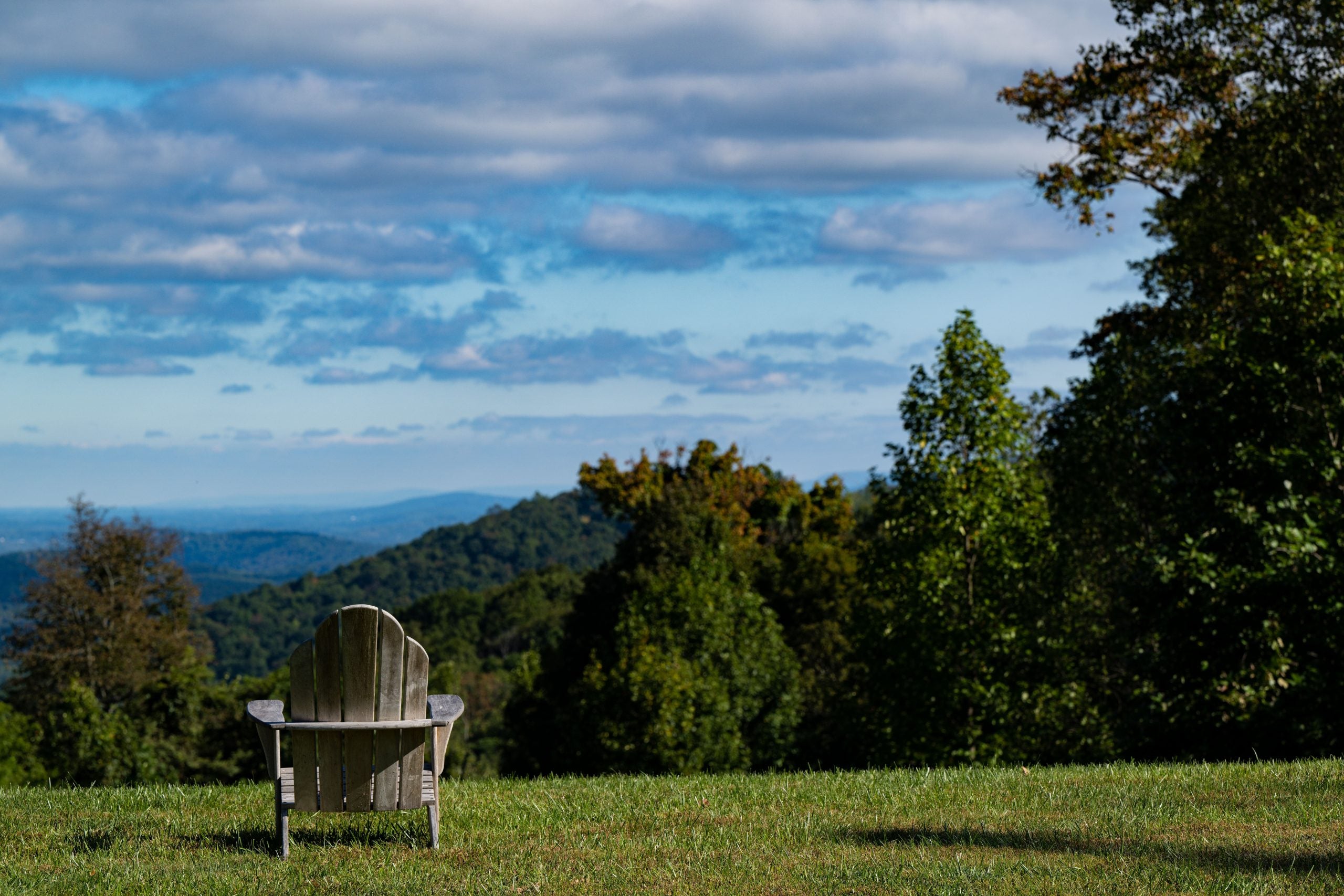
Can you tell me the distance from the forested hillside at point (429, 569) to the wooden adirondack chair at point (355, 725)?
433ft

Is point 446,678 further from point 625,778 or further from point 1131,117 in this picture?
point 625,778

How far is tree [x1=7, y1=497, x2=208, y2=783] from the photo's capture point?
3656cm

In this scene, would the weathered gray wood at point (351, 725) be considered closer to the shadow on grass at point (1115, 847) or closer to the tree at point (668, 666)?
the shadow on grass at point (1115, 847)

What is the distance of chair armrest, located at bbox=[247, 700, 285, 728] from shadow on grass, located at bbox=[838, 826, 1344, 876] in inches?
120

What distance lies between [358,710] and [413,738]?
0.33m

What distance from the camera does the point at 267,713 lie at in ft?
21.6

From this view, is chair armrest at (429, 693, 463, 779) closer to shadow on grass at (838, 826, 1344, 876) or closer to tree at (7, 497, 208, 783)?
shadow on grass at (838, 826, 1344, 876)

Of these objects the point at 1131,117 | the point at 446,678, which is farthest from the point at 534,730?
the point at 1131,117

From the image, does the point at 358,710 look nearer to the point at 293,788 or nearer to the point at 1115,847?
the point at 293,788

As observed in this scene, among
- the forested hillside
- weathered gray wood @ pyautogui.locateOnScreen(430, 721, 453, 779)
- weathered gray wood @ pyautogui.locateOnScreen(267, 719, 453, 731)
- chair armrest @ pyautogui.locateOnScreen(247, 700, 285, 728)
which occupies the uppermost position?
chair armrest @ pyautogui.locateOnScreen(247, 700, 285, 728)

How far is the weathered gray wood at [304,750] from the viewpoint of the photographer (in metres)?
6.24

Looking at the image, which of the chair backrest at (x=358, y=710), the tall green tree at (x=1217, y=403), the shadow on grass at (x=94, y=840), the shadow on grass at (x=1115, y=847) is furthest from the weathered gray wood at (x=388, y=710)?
the tall green tree at (x=1217, y=403)

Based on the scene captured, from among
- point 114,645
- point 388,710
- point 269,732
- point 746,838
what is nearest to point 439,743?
point 388,710

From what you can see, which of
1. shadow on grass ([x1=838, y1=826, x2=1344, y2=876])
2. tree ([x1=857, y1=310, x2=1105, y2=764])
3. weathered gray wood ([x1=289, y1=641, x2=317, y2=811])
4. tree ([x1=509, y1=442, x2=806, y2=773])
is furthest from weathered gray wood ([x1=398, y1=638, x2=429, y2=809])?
tree ([x1=509, y1=442, x2=806, y2=773])
